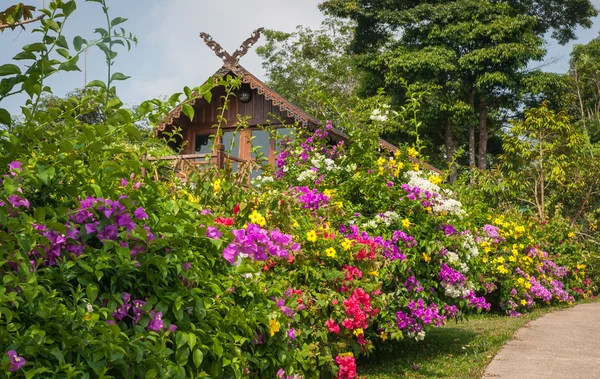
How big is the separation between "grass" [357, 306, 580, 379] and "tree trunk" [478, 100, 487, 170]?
710 inches

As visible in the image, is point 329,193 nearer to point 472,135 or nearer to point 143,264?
point 143,264

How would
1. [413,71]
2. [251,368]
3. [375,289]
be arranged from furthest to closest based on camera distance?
[413,71] < [375,289] < [251,368]

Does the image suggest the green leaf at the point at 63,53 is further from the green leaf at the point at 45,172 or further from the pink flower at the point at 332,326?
the pink flower at the point at 332,326

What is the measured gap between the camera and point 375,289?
582 cm

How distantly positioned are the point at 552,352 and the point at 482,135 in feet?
69.9

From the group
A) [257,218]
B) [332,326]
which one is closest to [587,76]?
[332,326]

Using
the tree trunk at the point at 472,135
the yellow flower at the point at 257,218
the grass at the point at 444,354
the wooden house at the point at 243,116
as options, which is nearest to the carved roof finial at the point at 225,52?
the wooden house at the point at 243,116

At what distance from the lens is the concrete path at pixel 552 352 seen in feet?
→ 21.6

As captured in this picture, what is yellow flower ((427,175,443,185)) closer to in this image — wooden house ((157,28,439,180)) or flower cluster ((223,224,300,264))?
flower cluster ((223,224,300,264))

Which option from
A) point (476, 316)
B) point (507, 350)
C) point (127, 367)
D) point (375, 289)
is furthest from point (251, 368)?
point (476, 316)

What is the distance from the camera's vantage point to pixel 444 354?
317 inches

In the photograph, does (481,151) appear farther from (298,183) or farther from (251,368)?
(251,368)

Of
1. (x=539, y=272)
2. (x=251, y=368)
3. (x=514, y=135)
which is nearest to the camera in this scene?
(x=251, y=368)

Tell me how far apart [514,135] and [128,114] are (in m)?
18.6
